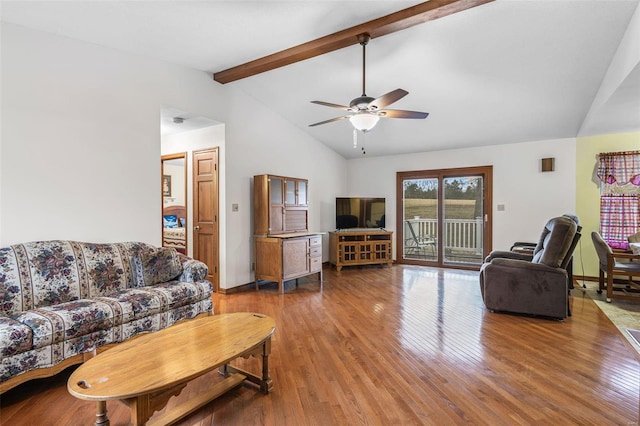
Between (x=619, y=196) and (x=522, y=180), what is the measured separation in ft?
4.19

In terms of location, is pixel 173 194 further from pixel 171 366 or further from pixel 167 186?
pixel 171 366

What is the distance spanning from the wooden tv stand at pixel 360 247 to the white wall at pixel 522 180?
1.65 metres

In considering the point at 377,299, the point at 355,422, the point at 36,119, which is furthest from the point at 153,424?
the point at 377,299

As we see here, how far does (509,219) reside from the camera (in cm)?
575

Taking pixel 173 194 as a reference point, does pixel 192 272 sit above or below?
below

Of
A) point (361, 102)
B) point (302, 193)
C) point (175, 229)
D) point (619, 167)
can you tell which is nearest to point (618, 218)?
point (619, 167)

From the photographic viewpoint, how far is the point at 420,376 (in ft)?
7.57

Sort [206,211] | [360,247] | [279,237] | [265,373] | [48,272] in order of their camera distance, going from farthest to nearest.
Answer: [360,247] < [206,211] < [279,237] < [48,272] < [265,373]

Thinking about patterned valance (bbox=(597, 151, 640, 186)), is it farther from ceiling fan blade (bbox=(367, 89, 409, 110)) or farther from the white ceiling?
ceiling fan blade (bbox=(367, 89, 409, 110))

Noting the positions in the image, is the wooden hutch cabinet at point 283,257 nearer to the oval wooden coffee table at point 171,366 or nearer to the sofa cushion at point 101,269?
the sofa cushion at point 101,269

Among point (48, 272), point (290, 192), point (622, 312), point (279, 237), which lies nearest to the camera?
point (48, 272)

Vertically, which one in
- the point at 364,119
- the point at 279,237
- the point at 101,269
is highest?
the point at 364,119

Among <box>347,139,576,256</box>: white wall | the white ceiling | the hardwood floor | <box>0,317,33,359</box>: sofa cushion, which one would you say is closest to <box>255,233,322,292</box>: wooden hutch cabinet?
the hardwood floor

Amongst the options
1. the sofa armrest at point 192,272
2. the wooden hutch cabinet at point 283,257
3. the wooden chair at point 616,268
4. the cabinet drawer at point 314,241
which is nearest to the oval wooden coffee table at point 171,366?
the sofa armrest at point 192,272
